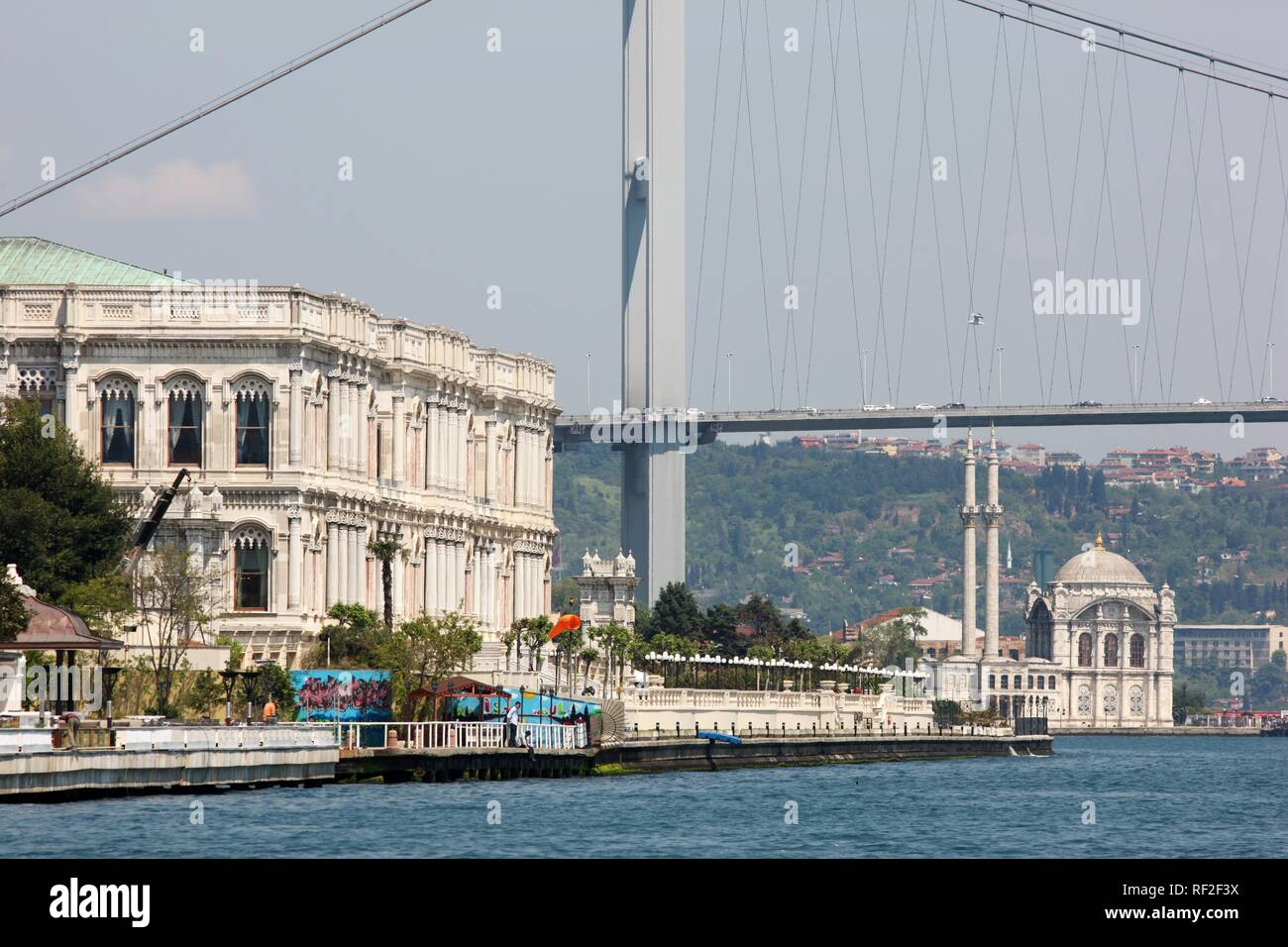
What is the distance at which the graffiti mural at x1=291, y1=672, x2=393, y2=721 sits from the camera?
79.5 meters

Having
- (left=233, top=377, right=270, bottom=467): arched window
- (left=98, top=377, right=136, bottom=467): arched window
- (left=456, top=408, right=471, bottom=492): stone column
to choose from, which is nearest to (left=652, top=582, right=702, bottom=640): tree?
(left=456, top=408, right=471, bottom=492): stone column

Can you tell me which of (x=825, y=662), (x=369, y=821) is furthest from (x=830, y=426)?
(x=369, y=821)

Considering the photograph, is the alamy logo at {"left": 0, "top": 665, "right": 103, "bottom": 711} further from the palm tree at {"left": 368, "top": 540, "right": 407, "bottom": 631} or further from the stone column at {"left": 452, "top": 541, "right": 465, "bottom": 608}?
the stone column at {"left": 452, "top": 541, "right": 465, "bottom": 608}

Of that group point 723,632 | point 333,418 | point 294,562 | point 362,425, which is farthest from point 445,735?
point 723,632

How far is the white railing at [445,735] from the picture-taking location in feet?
242

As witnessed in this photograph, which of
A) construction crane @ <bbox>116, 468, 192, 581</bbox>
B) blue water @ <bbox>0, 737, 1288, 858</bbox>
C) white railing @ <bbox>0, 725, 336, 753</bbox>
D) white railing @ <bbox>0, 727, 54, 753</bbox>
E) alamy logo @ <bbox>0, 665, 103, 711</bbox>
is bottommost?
blue water @ <bbox>0, 737, 1288, 858</bbox>

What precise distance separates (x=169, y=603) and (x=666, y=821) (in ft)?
82.3

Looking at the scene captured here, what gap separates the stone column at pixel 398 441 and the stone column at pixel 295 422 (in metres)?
9.44

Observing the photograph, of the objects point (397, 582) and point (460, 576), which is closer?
point (397, 582)

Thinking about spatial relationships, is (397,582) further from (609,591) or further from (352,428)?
(609,591)

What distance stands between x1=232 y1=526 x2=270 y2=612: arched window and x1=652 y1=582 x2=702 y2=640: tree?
5848 cm

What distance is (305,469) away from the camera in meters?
87.6

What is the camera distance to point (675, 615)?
14675 cm

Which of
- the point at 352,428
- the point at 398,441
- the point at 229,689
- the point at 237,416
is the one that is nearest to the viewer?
the point at 229,689
